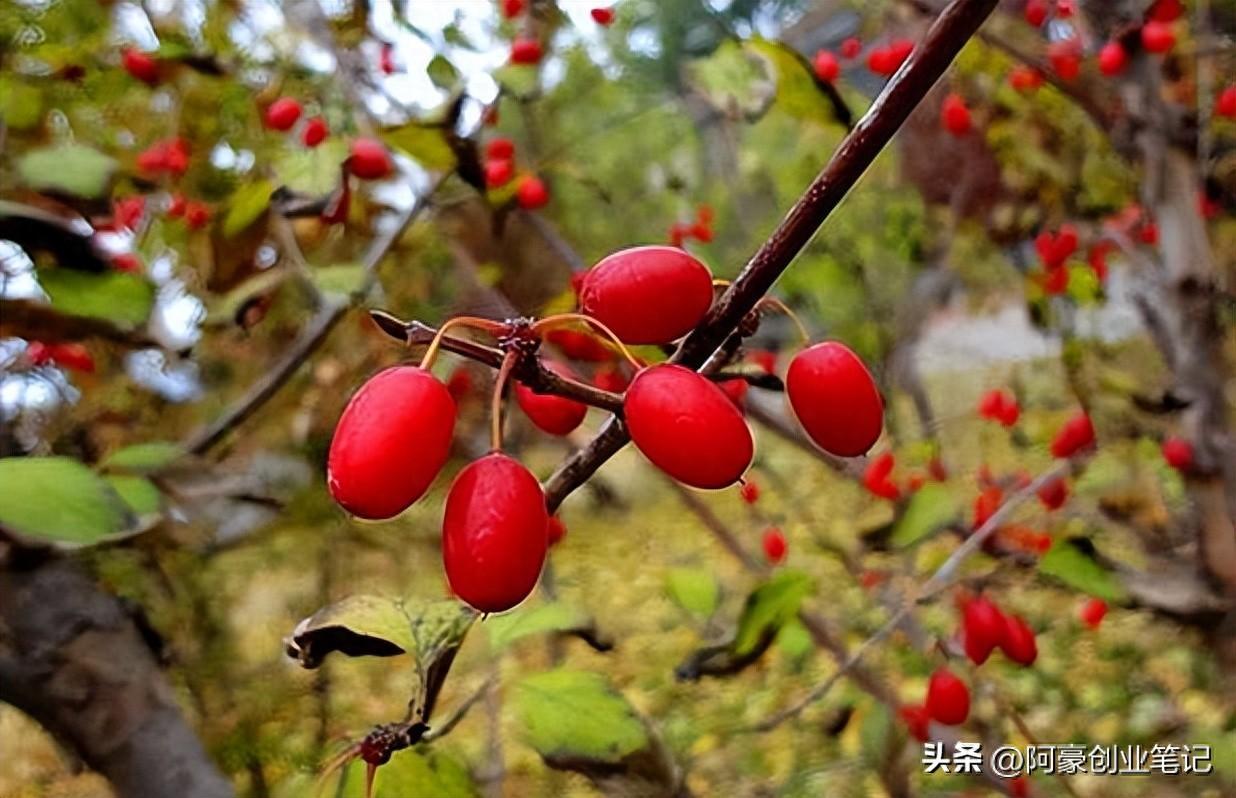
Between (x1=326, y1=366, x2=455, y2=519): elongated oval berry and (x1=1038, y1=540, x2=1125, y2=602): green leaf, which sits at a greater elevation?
(x1=326, y1=366, x2=455, y2=519): elongated oval berry

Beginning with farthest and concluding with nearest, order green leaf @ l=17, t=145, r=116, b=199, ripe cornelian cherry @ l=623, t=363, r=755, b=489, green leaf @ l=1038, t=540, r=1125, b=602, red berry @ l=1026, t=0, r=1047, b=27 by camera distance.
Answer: red berry @ l=1026, t=0, r=1047, b=27
green leaf @ l=1038, t=540, r=1125, b=602
green leaf @ l=17, t=145, r=116, b=199
ripe cornelian cherry @ l=623, t=363, r=755, b=489

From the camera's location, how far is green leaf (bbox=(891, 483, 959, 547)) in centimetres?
76

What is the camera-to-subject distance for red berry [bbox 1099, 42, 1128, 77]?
0.87 m

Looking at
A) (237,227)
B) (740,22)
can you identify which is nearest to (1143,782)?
(237,227)

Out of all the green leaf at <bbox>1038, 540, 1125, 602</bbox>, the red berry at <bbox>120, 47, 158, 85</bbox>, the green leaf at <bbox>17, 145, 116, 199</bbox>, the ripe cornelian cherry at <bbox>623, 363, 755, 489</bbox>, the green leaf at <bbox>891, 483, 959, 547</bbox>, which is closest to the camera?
the ripe cornelian cherry at <bbox>623, 363, 755, 489</bbox>

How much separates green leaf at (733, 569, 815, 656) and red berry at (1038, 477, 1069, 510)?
1.73 ft

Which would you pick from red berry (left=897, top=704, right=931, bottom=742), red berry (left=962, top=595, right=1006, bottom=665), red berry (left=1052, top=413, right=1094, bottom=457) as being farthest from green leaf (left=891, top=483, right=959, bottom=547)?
red berry (left=1052, top=413, right=1094, bottom=457)

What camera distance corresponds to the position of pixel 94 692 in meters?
0.50

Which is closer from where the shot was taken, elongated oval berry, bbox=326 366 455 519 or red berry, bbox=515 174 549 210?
elongated oval berry, bbox=326 366 455 519

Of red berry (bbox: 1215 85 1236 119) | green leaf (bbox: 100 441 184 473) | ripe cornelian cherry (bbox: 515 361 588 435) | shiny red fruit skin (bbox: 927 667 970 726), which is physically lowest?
shiny red fruit skin (bbox: 927 667 970 726)

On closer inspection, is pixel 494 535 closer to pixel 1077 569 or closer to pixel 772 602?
pixel 772 602

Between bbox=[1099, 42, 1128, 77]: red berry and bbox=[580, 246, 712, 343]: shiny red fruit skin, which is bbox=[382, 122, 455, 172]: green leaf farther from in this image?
bbox=[1099, 42, 1128, 77]: red berry

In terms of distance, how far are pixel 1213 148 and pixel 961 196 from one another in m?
0.54

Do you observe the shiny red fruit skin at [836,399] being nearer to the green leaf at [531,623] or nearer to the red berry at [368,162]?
the green leaf at [531,623]
